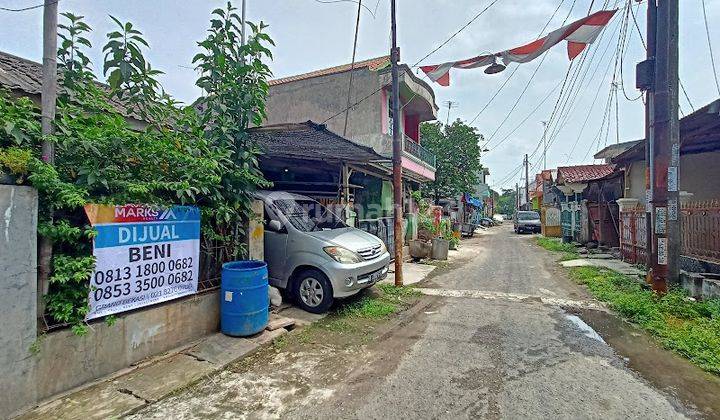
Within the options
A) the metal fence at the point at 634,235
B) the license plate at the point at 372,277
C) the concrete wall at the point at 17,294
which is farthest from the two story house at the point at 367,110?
the concrete wall at the point at 17,294

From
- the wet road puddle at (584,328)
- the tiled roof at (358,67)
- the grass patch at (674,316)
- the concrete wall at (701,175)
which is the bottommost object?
the wet road puddle at (584,328)

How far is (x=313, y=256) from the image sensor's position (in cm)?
536

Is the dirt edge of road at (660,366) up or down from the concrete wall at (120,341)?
down

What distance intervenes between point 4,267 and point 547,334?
18.3ft

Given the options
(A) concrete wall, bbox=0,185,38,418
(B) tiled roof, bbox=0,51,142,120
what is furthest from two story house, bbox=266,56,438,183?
(A) concrete wall, bbox=0,185,38,418

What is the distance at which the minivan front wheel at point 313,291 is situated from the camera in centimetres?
527

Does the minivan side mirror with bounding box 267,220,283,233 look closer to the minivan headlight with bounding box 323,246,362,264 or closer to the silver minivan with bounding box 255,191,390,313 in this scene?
the silver minivan with bounding box 255,191,390,313

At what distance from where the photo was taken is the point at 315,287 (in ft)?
17.7

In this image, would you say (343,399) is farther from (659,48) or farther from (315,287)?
(659,48)

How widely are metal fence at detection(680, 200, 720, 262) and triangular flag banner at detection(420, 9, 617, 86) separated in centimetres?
356

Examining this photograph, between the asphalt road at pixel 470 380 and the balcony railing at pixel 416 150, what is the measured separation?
10560mm

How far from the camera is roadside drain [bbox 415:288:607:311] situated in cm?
599

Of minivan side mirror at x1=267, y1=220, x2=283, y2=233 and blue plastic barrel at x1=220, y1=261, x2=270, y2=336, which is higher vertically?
minivan side mirror at x1=267, y1=220, x2=283, y2=233

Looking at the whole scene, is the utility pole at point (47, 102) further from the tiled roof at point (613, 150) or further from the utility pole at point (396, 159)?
the tiled roof at point (613, 150)
